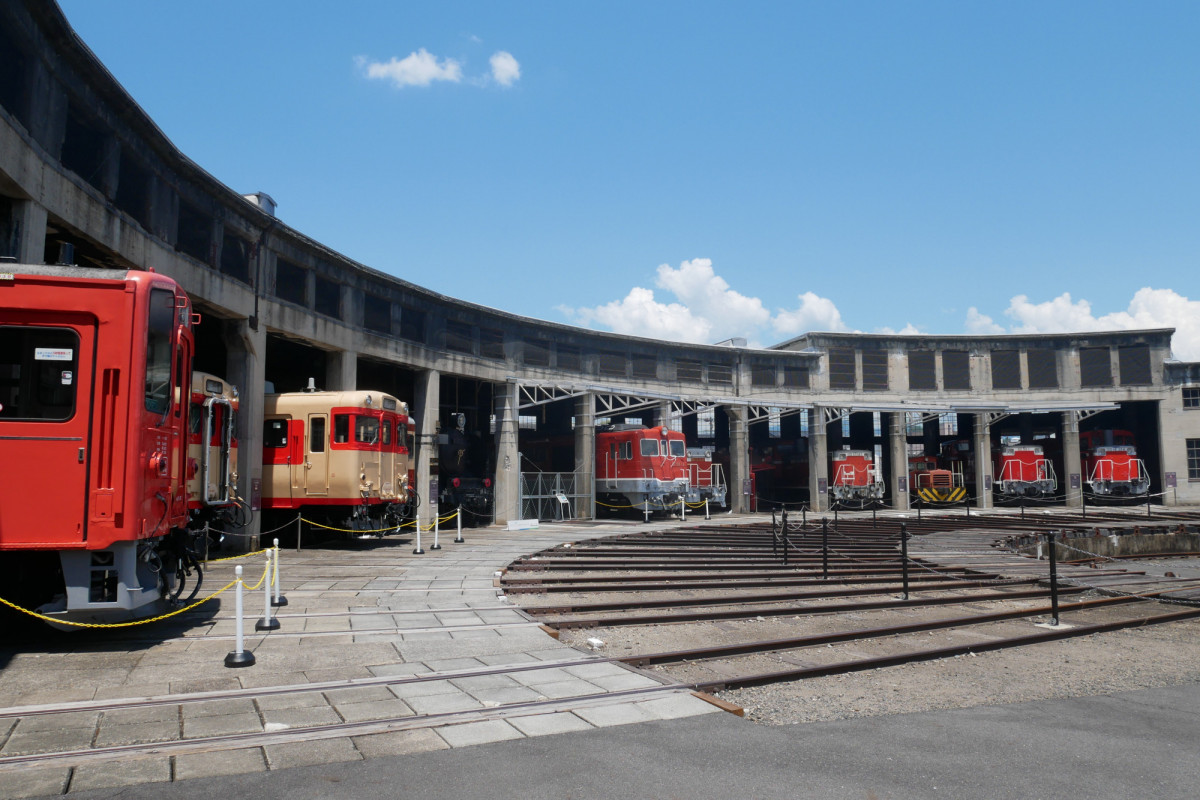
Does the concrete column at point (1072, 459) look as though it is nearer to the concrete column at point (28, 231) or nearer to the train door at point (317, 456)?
the train door at point (317, 456)

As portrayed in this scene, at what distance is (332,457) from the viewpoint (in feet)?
56.5

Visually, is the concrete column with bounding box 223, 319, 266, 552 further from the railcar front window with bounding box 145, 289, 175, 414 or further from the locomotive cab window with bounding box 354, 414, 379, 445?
the railcar front window with bounding box 145, 289, 175, 414

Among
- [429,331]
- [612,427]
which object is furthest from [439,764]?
[612,427]

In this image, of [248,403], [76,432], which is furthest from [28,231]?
[248,403]

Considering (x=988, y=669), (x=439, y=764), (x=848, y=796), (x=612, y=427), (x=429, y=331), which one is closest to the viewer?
(x=848, y=796)

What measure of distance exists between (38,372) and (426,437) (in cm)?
1660

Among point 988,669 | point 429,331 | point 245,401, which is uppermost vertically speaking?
point 429,331

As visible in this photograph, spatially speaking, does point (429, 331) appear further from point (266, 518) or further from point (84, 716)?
point (84, 716)

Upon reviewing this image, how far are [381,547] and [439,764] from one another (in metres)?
14.4

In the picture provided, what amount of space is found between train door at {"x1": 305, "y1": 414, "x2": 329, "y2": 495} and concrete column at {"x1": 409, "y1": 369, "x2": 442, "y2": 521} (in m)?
5.64

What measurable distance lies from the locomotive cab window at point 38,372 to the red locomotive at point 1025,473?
1527 inches

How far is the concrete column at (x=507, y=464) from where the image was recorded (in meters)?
26.1

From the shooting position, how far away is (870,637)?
29.9ft

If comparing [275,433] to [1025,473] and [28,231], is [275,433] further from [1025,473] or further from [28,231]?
[1025,473]
